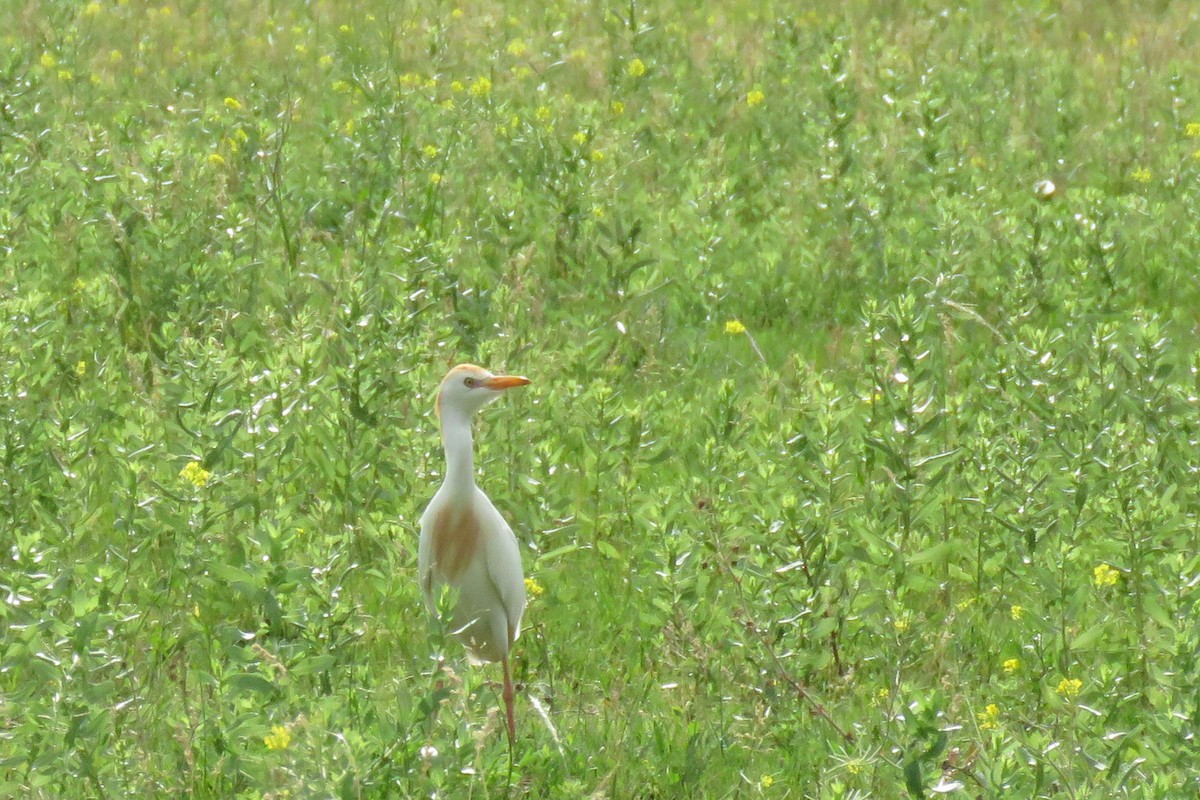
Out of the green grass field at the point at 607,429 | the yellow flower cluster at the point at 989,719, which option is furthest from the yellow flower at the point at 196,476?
the yellow flower cluster at the point at 989,719

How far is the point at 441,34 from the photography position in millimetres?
10133

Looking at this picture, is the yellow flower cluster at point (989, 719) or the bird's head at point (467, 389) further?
the bird's head at point (467, 389)

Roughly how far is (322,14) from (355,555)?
718cm

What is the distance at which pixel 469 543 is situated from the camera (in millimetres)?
4828

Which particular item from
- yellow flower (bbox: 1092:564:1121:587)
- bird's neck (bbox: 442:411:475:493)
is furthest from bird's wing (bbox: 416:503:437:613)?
yellow flower (bbox: 1092:564:1121:587)

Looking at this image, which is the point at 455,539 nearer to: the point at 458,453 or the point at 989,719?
the point at 458,453

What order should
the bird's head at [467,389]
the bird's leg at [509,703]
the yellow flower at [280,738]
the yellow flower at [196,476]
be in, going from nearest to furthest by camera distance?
the yellow flower at [280,738] < the bird's leg at [509,703] < the yellow flower at [196,476] < the bird's head at [467,389]

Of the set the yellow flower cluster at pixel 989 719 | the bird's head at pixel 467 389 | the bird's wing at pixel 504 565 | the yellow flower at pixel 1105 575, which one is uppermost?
the bird's head at pixel 467 389

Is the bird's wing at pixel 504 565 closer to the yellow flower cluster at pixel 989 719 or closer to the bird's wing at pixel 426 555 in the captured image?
the bird's wing at pixel 426 555

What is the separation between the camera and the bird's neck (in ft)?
15.8

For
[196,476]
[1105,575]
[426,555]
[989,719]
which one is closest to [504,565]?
[426,555]

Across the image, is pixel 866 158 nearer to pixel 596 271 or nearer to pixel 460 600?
pixel 596 271

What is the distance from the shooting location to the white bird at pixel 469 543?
4828 mm

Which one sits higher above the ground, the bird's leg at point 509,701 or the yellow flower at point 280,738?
the yellow flower at point 280,738
